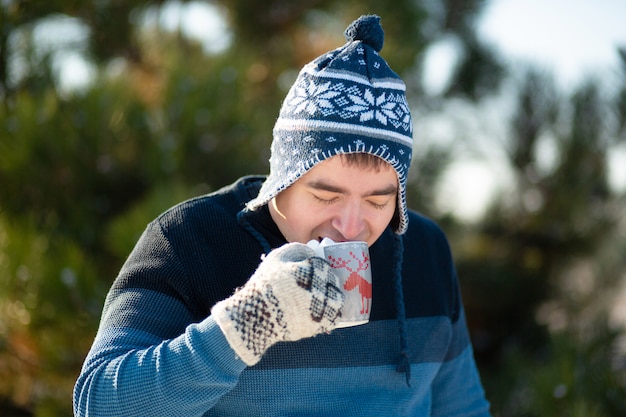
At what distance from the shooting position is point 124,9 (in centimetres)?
351

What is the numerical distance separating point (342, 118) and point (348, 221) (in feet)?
0.64

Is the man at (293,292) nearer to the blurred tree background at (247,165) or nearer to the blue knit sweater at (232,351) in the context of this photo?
the blue knit sweater at (232,351)

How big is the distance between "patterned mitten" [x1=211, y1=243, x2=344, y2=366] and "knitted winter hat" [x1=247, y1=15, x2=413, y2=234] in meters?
0.31

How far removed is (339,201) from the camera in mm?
1353

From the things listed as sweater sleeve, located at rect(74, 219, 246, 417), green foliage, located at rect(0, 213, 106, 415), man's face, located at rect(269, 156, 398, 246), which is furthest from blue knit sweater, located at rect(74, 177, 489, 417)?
green foliage, located at rect(0, 213, 106, 415)

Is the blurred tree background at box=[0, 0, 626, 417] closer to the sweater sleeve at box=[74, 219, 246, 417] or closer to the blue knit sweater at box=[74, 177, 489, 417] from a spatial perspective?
the blue knit sweater at box=[74, 177, 489, 417]

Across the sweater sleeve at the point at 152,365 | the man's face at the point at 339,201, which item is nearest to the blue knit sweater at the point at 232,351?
the sweater sleeve at the point at 152,365

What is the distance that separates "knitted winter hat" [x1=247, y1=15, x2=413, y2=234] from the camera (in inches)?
53.1

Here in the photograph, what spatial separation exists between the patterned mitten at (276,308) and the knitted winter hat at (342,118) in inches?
12.1

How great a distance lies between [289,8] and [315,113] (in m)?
2.68

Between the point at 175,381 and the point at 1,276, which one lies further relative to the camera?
the point at 1,276

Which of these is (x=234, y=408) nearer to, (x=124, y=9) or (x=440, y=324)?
(x=440, y=324)

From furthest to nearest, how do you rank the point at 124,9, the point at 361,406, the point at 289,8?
the point at 289,8, the point at 124,9, the point at 361,406

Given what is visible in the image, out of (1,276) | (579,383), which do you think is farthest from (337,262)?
(1,276)
